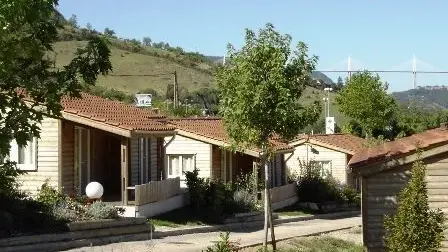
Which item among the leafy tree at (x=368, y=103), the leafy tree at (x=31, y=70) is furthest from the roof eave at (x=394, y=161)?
the leafy tree at (x=368, y=103)

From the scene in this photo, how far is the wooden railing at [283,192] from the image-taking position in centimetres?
3294

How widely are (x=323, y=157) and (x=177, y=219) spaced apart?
17343mm

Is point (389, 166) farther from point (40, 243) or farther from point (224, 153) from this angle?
point (224, 153)

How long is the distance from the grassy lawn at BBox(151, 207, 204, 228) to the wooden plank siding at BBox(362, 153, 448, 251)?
8951mm

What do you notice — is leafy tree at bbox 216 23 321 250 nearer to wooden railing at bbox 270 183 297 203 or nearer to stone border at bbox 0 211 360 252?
stone border at bbox 0 211 360 252

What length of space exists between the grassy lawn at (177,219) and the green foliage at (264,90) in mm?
5489

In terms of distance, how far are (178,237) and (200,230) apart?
1.82 meters

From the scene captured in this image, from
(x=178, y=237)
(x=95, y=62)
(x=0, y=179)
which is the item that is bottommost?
(x=178, y=237)

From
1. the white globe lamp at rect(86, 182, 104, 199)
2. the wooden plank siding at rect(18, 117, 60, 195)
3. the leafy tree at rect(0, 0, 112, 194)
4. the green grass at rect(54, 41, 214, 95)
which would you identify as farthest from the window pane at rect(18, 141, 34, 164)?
the green grass at rect(54, 41, 214, 95)

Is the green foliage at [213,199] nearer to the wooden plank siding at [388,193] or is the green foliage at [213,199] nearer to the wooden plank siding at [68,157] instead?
the wooden plank siding at [68,157]

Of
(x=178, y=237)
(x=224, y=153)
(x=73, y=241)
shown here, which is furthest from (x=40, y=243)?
(x=224, y=153)

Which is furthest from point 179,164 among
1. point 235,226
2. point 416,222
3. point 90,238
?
point 416,222

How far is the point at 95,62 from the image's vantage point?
9055mm

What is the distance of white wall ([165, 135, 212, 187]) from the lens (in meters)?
32.4
